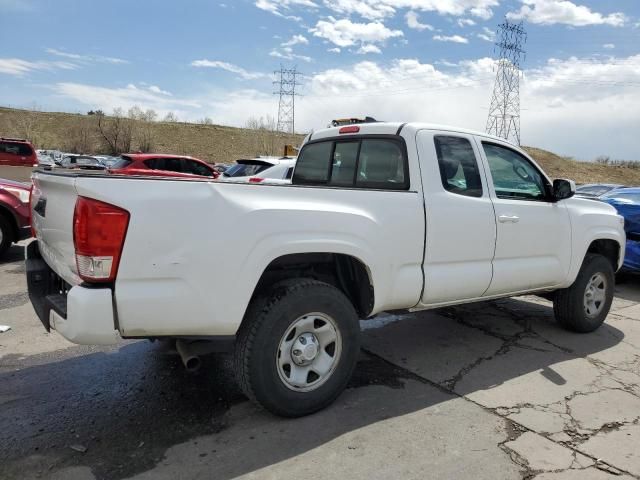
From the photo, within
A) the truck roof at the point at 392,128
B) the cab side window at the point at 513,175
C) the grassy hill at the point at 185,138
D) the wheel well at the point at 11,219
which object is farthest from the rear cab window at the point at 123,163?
the grassy hill at the point at 185,138

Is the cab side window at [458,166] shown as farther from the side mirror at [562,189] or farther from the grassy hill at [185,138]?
the grassy hill at [185,138]

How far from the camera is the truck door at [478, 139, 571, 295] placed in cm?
439

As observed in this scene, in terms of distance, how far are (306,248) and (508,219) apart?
6.86 feet

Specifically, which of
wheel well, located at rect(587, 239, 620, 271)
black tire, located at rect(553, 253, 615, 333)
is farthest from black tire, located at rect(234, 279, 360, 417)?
wheel well, located at rect(587, 239, 620, 271)

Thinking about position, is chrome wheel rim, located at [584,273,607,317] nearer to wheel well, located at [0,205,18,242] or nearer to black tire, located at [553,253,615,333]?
black tire, located at [553,253,615,333]

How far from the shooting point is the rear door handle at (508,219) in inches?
170

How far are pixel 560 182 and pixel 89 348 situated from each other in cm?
457

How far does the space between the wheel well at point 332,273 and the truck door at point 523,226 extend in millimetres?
1310

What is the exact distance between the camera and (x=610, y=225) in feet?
17.9

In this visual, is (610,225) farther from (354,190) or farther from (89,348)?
(89,348)

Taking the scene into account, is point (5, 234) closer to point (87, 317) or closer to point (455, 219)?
point (87, 317)

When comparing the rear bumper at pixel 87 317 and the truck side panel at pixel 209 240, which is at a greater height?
the truck side panel at pixel 209 240

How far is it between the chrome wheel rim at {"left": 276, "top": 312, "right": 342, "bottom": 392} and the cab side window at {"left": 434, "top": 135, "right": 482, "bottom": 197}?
150cm

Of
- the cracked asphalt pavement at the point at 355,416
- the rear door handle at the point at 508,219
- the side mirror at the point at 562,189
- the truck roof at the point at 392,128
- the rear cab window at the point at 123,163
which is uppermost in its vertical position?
the truck roof at the point at 392,128
